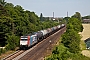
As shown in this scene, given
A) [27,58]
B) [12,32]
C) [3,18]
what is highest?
[3,18]

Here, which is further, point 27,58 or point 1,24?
point 1,24

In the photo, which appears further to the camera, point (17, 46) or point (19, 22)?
point (19, 22)

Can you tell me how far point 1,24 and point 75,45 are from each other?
22976mm

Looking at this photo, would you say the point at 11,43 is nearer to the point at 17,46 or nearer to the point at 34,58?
the point at 17,46

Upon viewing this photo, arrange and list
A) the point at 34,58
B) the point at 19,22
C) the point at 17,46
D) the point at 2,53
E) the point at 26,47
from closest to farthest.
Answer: the point at 34,58
the point at 2,53
the point at 26,47
the point at 17,46
the point at 19,22

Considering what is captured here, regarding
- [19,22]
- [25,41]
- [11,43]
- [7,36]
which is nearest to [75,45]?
[25,41]

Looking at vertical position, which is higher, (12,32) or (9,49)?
(12,32)

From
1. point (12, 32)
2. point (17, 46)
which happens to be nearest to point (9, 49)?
point (17, 46)

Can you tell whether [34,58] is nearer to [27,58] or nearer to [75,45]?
[27,58]

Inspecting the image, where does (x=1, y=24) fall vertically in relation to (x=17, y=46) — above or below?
above

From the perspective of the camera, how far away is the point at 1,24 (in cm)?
6019

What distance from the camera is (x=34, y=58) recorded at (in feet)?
142

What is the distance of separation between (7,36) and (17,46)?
14.2 feet

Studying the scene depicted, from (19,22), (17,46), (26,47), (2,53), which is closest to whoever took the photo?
(2,53)
